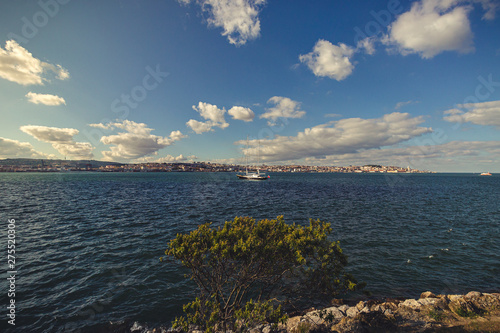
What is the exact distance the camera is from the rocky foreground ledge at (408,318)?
9.62 m

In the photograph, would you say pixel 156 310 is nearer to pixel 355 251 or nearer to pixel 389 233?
pixel 355 251

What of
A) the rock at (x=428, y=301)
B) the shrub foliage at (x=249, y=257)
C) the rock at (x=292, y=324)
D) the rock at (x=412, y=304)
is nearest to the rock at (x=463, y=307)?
the rock at (x=428, y=301)

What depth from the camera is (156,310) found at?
40.6 ft

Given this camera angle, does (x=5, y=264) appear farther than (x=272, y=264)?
Yes

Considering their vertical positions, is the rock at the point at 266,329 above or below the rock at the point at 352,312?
above

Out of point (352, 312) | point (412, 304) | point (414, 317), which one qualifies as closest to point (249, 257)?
point (352, 312)

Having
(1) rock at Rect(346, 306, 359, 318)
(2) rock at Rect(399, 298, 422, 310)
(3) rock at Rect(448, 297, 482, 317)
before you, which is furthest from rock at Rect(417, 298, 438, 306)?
(1) rock at Rect(346, 306, 359, 318)

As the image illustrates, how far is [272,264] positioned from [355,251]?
52.8 ft

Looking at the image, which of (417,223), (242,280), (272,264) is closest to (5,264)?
(242,280)

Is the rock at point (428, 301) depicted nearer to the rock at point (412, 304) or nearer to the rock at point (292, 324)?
the rock at point (412, 304)

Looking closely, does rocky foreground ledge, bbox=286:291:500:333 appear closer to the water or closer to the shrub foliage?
the shrub foliage

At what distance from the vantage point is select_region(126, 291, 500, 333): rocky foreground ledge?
962 centimetres

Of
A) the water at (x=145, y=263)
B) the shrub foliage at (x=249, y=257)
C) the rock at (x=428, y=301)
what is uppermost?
the shrub foliage at (x=249, y=257)

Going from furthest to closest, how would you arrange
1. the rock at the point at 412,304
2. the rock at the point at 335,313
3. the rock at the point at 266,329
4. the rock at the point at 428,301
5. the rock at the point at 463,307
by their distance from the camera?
the rock at the point at 428,301 < the rock at the point at 412,304 < the rock at the point at 335,313 < the rock at the point at 463,307 < the rock at the point at 266,329
